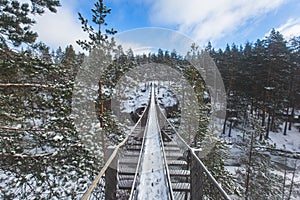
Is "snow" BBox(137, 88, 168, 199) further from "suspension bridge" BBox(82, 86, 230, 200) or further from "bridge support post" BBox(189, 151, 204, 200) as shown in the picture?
"bridge support post" BBox(189, 151, 204, 200)

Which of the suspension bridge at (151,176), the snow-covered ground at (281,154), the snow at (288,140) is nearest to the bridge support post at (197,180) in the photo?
the suspension bridge at (151,176)

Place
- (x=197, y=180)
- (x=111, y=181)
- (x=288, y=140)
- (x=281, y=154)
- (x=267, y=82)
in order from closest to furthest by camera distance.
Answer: (x=197, y=180), (x=111, y=181), (x=281, y=154), (x=267, y=82), (x=288, y=140)

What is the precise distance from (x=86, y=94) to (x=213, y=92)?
63.0 ft

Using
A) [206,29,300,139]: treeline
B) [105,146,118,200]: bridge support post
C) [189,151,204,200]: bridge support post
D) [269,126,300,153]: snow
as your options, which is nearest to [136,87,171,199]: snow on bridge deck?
[105,146,118,200]: bridge support post

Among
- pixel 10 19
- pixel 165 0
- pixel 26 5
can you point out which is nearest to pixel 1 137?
pixel 10 19

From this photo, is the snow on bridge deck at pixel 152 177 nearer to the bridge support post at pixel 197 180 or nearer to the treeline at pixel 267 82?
the bridge support post at pixel 197 180

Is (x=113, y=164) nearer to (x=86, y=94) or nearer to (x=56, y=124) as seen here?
(x=56, y=124)

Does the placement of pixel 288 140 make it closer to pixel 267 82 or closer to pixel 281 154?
pixel 281 154

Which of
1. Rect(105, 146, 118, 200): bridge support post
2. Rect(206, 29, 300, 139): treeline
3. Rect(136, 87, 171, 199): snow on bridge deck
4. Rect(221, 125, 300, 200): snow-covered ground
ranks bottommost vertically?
Rect(221, 125, 300, 200): snow-covered ground

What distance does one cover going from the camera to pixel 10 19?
3.08 meters

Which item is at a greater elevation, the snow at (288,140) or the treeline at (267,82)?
the treeline at (267,82)

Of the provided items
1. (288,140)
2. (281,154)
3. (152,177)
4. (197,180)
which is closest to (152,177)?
(152,177)

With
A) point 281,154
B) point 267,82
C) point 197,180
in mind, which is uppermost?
point 267,82

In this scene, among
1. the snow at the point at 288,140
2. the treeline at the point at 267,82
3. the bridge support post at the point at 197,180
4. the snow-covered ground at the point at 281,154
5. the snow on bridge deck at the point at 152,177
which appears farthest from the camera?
the treeline at the point at 267,82
